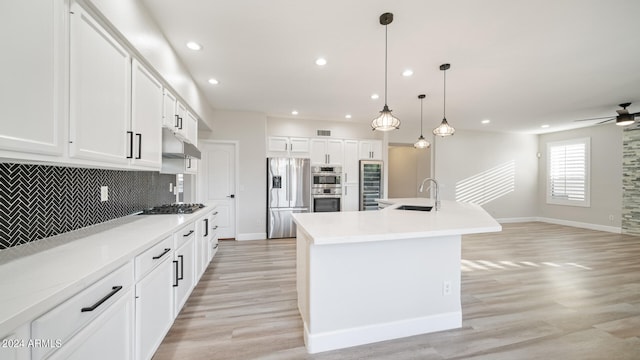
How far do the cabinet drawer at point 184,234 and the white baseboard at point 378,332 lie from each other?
4.13 feet

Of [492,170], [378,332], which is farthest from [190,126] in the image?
[492,170]

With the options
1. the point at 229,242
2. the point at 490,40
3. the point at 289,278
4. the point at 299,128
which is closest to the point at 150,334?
the point at 289,278

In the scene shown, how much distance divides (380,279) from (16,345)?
1.83m

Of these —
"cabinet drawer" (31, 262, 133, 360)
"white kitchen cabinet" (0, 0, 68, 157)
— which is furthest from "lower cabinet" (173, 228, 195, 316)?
"white kitchen cabinet" (0, 0, 68, 157)

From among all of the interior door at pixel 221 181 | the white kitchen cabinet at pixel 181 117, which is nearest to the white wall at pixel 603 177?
the interior door at pixel 221 181

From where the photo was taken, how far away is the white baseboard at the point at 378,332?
1.77 m

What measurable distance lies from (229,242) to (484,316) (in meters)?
4.22

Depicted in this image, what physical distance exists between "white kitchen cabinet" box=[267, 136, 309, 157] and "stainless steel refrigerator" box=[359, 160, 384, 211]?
142 cm

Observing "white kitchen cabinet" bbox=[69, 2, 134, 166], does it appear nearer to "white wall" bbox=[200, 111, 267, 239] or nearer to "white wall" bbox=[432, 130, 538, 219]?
"white wall" bbox=[200, 111, 267, 239]

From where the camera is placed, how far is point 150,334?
1545mm

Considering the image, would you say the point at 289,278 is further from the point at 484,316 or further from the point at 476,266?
the point at 476,266

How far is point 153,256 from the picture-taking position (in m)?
1.58

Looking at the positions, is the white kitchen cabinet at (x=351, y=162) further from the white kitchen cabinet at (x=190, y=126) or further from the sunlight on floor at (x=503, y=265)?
the white kitchen cabinet at (x=190, y=126)

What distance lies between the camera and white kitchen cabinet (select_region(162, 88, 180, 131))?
2.47 meters
